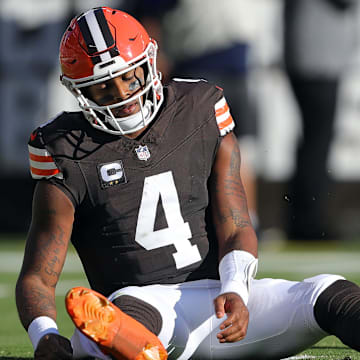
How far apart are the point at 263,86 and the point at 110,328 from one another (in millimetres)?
6117

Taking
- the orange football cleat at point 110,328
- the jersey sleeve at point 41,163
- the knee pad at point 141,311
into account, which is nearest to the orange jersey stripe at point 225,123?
the jersey sleeve at point 41,163

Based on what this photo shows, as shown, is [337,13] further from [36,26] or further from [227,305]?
[227,305]

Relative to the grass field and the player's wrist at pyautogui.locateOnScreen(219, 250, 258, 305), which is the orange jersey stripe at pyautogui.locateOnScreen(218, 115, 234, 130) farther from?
the grass field

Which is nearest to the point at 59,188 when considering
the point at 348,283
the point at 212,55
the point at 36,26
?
the point at 348,283

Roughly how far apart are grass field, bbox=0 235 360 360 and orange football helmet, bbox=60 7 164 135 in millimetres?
826

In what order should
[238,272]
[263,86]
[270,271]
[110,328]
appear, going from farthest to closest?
[263,86] → [270,271] → [238,272] → [110,328]

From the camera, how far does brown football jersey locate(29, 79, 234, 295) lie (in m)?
2.74

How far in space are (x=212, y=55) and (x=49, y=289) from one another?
498 cm

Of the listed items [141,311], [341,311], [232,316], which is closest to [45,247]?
[141,311]

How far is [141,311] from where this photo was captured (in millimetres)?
2535

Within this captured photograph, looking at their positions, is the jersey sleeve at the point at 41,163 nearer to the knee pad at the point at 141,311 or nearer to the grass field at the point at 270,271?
the knee pad at the point at 141,311

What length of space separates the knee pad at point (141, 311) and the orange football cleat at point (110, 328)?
0.10 meters

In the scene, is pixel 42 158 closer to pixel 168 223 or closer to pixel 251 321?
pixel 168 223

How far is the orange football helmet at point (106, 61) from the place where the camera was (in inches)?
107
